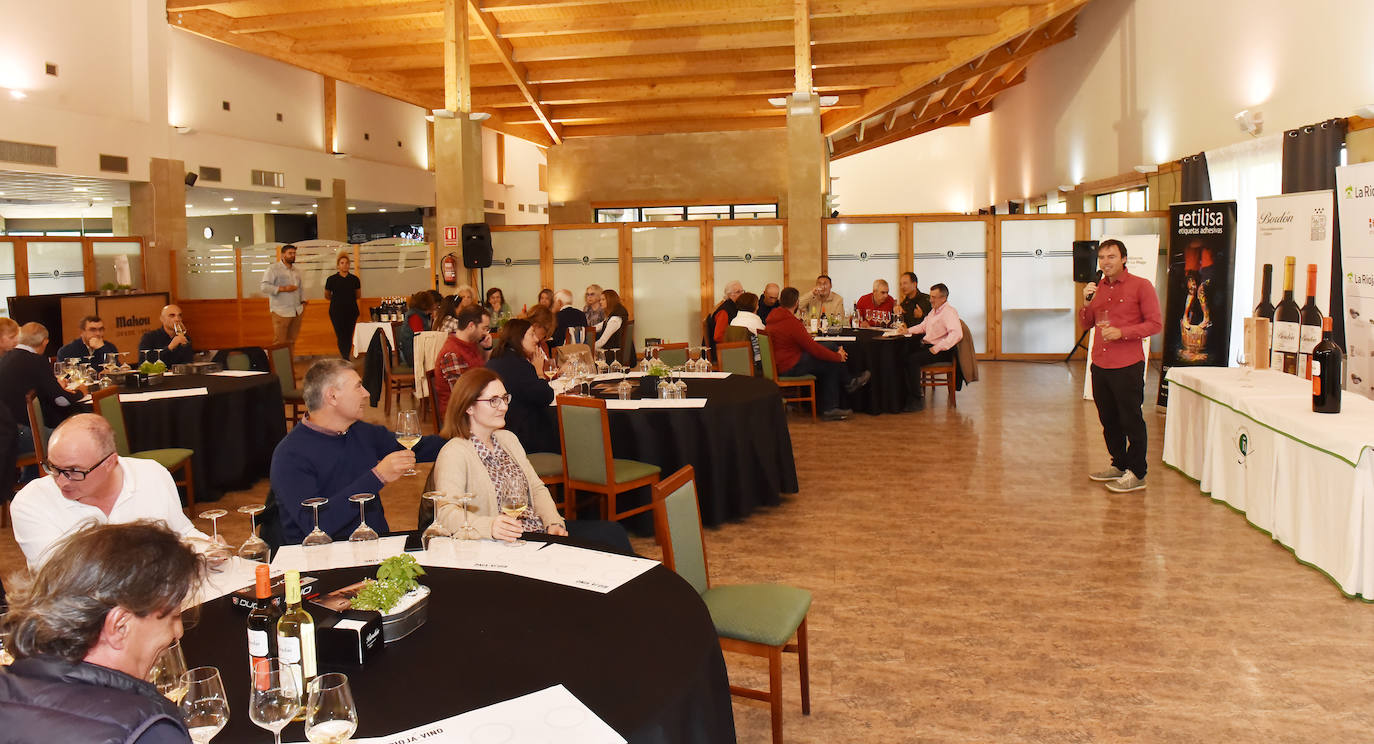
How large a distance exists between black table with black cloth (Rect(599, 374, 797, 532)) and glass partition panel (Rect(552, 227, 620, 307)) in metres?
8.39

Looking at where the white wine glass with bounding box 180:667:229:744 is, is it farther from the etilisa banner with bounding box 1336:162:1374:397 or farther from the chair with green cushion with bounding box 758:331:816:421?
the etilisa banner with bounding box 1336:162:1374:397

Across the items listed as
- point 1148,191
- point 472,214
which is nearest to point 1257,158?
point 1148,191

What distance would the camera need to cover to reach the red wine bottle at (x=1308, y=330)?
6.70m

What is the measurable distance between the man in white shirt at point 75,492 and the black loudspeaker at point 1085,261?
12.3 metres

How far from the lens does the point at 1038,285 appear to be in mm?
14336

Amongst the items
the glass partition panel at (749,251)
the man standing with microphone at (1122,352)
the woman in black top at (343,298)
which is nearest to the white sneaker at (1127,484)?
the man standing with microphone at (1122,352)

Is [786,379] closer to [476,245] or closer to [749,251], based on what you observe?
[749,251]

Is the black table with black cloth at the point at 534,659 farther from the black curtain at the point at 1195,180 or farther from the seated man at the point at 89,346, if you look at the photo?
the black curtain at the point at 1195,180

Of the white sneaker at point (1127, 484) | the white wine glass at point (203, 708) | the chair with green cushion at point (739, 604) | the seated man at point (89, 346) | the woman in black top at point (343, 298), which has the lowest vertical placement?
the white sneaker at point (1127, 484)

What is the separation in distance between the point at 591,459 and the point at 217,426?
307cm

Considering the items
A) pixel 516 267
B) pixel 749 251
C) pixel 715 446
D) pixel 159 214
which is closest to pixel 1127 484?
pixel 715 446

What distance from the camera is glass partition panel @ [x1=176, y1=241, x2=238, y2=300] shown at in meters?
15.5

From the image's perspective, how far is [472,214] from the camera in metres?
14.3

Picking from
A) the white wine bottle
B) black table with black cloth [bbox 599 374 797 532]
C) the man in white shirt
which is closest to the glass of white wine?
the man in white shirt
